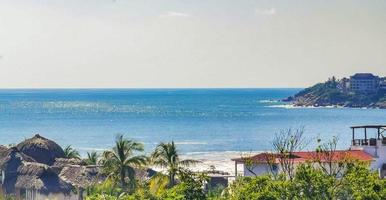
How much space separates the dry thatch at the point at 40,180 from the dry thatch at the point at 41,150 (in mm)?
6126

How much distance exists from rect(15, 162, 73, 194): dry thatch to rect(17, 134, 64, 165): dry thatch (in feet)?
20.1

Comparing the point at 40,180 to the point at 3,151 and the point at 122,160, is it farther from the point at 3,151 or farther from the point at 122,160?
the point at 122,160

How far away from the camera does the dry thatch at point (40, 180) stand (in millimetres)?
54316

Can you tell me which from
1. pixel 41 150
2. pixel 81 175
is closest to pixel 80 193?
pixel 81 175

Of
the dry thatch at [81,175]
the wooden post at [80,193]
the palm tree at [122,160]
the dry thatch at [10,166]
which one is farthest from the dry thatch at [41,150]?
the palm tree at [122,160]

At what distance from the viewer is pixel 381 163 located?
51.0 m

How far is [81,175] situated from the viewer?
54.5 metres

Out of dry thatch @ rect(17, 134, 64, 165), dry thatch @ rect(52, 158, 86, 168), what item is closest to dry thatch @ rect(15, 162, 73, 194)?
dry thatch @ rect(52, 158, 86, 168)

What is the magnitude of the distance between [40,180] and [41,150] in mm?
9407

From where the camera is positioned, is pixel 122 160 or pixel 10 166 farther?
pixel 10 166

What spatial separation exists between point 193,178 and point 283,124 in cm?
14129

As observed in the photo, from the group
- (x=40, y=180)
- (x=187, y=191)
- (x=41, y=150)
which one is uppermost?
(x=187, y=191)

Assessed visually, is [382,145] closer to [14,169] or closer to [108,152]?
[108,152]

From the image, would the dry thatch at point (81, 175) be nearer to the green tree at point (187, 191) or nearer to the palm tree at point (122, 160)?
the palm tree at point (122, 160)
